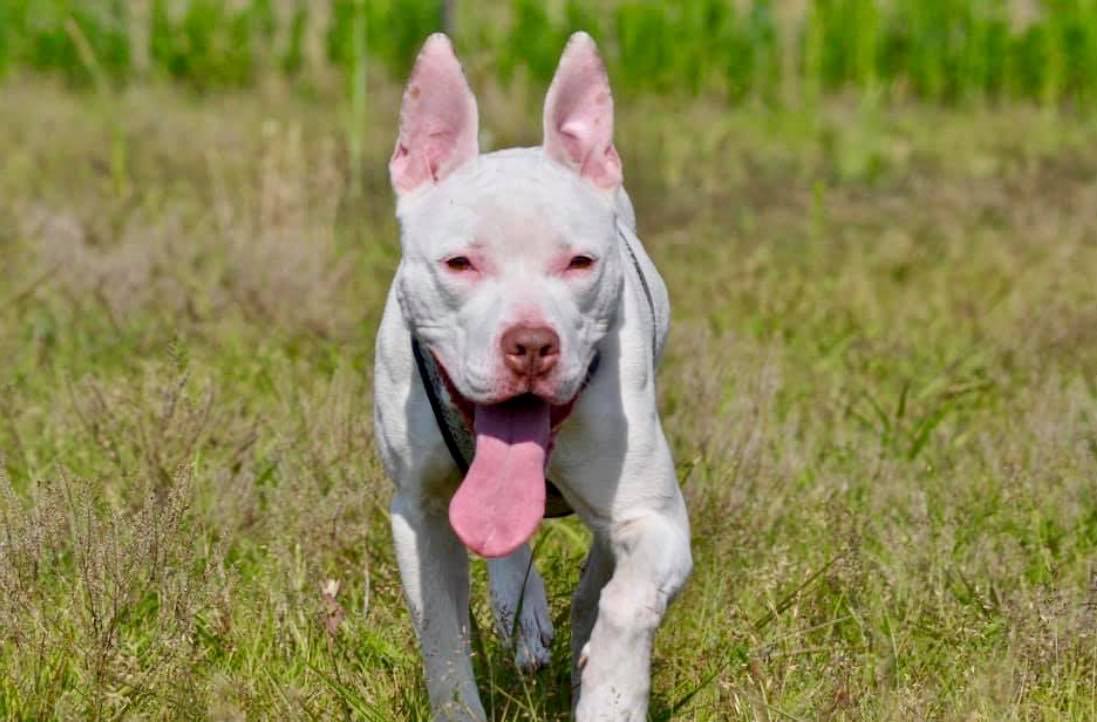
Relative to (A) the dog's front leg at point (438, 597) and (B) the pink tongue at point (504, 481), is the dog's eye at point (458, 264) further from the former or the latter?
(A) the dog's front leg at point (438, 597)

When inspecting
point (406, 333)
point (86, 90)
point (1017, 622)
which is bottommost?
point (86, 90)

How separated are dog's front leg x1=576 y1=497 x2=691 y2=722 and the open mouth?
0.21 meters

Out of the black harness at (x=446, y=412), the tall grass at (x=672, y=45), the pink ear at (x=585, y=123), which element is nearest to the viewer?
the black harness at (x=446, y=412)

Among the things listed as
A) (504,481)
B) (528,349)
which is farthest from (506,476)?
(528,349)

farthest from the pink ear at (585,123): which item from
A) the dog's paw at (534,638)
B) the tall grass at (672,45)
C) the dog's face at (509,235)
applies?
the tall grass at (672,45)

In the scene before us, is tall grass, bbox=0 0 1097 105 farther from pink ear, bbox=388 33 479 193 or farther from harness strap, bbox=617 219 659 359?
pink ear, bbox=388 33 479 193

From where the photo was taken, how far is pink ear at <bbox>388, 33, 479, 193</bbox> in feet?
12.5

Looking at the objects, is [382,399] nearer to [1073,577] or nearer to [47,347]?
[1073,577]

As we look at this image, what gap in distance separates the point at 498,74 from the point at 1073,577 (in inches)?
371

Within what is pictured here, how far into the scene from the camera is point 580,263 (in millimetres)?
3561

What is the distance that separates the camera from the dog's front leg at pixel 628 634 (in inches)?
136

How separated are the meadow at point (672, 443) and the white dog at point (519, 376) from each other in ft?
1.23

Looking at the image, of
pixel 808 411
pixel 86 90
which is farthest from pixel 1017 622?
pixel 86 90

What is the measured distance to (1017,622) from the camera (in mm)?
4254
